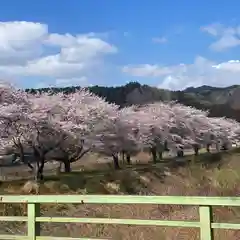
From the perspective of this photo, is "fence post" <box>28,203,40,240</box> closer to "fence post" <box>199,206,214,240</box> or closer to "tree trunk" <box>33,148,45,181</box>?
"fence post" <box>199,206,214,240</box>

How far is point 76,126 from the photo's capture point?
35.4 m

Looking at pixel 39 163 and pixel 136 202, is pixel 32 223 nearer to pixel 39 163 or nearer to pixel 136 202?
pixel 136 202

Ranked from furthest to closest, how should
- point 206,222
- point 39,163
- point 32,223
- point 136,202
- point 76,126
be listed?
point 76,126 → point 39,163 → point 32,223 → point 136,202 → point 206,222

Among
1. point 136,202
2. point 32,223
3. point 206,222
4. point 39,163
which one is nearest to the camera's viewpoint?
point 206,222

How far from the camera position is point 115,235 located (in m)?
8.09

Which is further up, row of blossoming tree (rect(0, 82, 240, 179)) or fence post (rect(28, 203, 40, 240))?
row of blossoming tree (rect(0, 82, 240, 179))

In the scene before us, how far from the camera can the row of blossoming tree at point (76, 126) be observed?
31625 mm

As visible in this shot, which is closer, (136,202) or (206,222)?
(206,222)

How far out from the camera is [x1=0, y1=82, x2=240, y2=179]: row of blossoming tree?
1245 inches

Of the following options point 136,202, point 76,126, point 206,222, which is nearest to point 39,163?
point 76,126

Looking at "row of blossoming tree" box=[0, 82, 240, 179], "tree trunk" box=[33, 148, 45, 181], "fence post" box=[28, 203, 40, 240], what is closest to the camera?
"fence post" box=[28, 203, 40, 240]

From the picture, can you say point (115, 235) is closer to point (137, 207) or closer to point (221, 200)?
point (137, 207)

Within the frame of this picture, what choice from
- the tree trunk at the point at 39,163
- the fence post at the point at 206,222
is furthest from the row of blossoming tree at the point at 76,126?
the fence post at the point at 206,222

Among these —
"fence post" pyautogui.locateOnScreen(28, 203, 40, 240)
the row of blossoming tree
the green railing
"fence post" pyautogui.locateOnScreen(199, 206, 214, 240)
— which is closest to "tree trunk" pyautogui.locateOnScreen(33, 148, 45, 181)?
the row of blossoming tree
